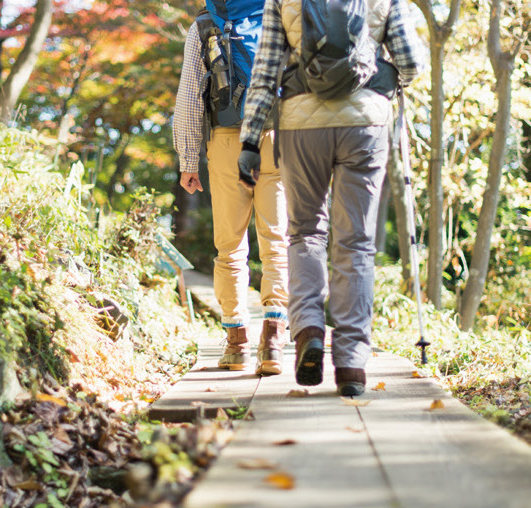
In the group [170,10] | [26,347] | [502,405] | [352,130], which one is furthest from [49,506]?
[170,10]

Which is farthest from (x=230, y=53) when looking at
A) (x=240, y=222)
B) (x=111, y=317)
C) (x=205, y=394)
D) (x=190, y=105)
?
(x=205, y=394)

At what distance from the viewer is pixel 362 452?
75.1 inches

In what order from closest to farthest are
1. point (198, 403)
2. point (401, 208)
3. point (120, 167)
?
point (198, 403) < point (401, 208) < point (120, 167)

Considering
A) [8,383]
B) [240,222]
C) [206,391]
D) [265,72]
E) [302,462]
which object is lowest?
[206,391]

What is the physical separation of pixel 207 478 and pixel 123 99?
14.6 m

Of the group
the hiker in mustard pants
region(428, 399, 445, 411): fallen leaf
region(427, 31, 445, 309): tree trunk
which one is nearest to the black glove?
the hiker in mustard pants

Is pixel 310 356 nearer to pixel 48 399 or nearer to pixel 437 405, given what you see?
pixel 437 405

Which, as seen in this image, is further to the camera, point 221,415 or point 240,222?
point 240,222

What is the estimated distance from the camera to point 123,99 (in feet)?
49.8

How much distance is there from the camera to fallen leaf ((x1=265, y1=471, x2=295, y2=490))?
1592 mm

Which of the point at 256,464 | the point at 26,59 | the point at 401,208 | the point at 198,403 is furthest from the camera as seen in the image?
the point at 401,208

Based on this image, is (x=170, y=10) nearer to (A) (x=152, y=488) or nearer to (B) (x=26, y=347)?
(B) (x=26, y=347)

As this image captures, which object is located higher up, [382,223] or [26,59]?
[26,59]

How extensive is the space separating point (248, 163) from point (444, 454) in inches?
62.2
